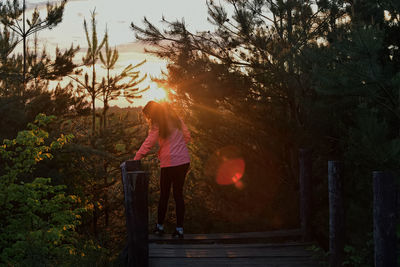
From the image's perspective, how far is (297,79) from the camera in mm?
7488

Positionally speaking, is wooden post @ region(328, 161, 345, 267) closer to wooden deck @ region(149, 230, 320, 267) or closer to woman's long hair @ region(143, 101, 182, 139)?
wooden deck @ region(149, 230, 320, 267)

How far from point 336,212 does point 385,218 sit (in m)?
1.07

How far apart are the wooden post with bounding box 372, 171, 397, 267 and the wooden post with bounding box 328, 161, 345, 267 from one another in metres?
0.99

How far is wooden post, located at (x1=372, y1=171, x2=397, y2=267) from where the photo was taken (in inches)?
149

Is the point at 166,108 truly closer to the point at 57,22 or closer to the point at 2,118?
the point at 2,118

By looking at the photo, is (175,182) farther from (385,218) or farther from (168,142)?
(385,218)

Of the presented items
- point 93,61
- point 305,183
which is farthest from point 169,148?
point 93,61

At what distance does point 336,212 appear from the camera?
4.89 metres

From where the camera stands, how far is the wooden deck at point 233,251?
5.08 metres

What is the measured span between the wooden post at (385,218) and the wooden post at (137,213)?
86.7 inches

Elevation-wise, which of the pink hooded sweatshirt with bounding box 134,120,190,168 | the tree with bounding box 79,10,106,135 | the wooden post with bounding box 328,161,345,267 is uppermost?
the tree with bounding box 79,10,106,135

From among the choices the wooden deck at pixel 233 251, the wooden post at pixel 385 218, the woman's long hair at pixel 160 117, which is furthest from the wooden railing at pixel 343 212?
the woman's long hair at pixel 160 117

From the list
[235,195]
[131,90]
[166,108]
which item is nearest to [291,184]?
[235,195]

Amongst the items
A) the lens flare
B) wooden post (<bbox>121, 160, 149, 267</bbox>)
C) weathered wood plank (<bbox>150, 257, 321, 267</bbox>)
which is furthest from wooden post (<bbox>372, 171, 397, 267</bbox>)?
the lens flare
